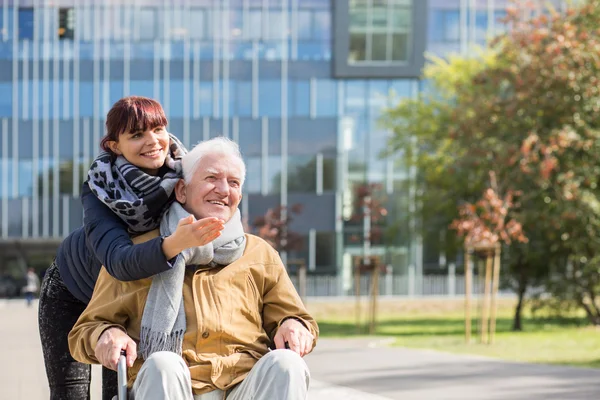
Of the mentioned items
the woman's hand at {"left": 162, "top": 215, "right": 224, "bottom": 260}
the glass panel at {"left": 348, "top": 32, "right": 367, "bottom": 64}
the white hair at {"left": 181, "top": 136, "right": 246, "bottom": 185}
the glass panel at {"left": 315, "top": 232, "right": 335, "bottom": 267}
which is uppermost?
the glass panel at {"left": 348, "top": 32, "right": 367, "bottom": 64}

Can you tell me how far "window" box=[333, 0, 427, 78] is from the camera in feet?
169

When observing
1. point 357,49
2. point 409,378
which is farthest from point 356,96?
point 409,378

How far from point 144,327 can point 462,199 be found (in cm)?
2837

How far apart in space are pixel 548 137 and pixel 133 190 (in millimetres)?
21350

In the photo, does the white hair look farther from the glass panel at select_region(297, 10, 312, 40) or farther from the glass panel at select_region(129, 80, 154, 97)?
the glass panel at select_region(129, 80, 154, 97)

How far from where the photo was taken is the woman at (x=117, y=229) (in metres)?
4.16

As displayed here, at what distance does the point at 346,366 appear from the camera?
47.8ft

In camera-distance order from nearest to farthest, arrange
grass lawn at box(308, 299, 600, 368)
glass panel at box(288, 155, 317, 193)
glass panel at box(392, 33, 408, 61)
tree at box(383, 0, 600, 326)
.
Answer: grass lawn at box(308, 299, 600, 368)
tree at box(383, 0, 600, 326)
glass panel at box(392, 33, 408, 61)
glass panel at box(288, 155, 317, 193)

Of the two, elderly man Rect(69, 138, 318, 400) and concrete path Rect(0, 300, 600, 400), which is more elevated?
elderly man Rect(69, 138, 318, 400)

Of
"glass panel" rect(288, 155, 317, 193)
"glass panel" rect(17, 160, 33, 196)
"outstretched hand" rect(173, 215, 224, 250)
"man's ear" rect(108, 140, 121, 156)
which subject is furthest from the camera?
"glass panel" rect(17, 160, 33, 196)

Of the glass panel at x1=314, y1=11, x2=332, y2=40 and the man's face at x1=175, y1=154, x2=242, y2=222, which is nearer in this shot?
the man's face at x1=175, y1=154, x2=242, y2=222

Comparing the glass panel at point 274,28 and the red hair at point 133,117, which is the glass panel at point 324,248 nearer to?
the glass panel at point 274,28

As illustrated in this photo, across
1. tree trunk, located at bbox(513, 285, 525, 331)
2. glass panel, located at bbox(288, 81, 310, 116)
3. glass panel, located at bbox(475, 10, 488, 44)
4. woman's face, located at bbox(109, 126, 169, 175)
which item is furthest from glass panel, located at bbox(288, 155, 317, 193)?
woman's face, located at bbox(109, 126, 169, 175)

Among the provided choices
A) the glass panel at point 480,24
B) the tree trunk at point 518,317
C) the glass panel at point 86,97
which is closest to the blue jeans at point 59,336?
the tree trunk at point 518,317
